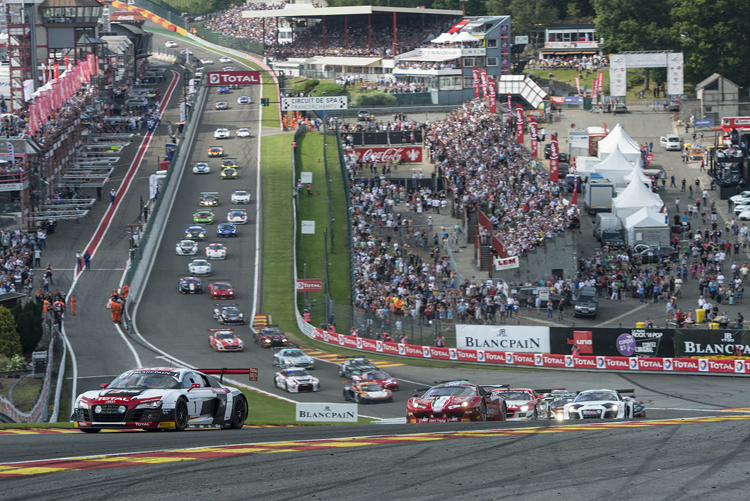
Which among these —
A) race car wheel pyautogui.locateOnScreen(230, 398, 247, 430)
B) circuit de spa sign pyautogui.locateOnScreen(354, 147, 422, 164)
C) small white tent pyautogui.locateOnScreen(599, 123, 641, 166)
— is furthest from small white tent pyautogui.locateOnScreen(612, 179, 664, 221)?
race car wheel pyautogui.locateOnScreen(230, 398, 247, 430)

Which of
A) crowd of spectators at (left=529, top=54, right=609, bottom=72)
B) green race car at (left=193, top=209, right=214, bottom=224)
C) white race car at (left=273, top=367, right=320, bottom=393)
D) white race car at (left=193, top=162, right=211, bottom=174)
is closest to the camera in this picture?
white race car at (left=273, top=367, right=320, bottom=393)

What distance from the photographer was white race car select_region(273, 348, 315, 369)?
4041 centimetres

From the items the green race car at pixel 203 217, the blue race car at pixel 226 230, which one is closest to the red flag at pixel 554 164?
the blue race car at pixel 226 230

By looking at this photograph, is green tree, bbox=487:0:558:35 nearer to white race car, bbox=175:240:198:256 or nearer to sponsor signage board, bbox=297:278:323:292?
white race car, bbox=175:240:198:256

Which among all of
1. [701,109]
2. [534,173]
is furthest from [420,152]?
[701,109]

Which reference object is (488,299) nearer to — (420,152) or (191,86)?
(420,152)

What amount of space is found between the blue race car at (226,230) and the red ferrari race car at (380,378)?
28.0 m

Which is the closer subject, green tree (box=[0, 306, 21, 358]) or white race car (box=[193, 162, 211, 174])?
green tree (box=[0, 306, 21, 358])

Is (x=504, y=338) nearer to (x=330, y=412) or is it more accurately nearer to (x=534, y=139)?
(x=330, y=412)

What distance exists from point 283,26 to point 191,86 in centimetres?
3208

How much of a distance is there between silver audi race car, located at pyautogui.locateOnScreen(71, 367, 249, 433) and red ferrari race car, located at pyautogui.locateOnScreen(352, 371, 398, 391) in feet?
57.9

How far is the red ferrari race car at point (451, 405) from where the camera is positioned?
22.4 metres

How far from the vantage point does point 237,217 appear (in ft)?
216

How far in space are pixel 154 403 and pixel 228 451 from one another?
8.71 feet
